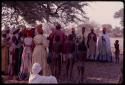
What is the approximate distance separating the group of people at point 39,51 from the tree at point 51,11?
3255 millimetres

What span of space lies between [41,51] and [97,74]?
124 inches

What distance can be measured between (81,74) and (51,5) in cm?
765

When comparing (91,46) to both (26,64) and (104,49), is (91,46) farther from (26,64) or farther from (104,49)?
(26,64)

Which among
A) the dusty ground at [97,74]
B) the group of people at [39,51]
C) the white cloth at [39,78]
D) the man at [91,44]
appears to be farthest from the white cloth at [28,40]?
the man at [91,44]

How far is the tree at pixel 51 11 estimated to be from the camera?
1700 centimetres

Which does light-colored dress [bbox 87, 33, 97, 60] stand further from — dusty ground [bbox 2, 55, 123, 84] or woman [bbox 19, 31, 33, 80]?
woman [bbox 19, 31, 33, 80]

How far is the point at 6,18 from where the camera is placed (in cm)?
2098

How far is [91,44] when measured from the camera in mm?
17672

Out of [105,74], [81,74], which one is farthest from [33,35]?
[105,74]

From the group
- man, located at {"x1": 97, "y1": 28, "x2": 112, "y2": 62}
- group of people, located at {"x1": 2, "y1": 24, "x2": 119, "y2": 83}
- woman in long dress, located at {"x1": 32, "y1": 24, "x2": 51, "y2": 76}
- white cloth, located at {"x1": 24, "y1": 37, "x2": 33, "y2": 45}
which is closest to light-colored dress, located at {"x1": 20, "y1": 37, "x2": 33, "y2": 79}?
group of people, located at {"x1": 2, "y1": 24, "x2": 119, "y2": 83}

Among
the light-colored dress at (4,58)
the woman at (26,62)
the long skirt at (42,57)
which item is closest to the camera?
the long skirt at (42,57)

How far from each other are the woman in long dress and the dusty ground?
0.59 m

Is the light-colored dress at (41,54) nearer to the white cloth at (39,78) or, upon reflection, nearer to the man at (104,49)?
the white cloth at (39,78)

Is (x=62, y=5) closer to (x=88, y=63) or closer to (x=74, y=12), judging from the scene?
(x=74, y=12)
